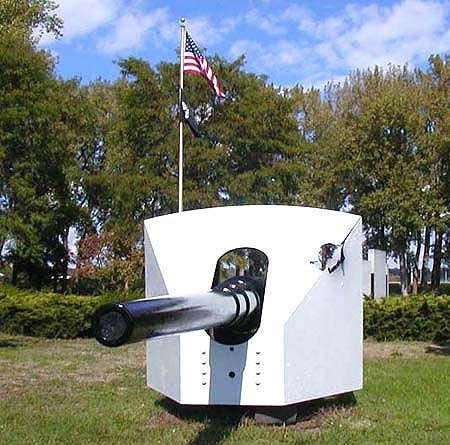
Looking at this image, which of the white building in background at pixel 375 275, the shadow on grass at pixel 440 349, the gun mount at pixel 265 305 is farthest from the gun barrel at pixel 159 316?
the white building in background at pixel 375 275

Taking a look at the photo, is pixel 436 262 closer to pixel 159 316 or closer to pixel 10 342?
pixel 10 342

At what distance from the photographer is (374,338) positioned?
1678 centimetres

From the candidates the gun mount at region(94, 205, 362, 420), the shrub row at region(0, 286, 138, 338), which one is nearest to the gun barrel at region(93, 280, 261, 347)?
the gun mount at region(94, 205, 362, 420)

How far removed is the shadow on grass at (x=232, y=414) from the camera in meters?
7.04

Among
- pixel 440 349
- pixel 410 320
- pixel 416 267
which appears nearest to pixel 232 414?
pixel 440 349

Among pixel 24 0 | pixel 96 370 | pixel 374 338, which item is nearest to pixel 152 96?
pixel 24 0

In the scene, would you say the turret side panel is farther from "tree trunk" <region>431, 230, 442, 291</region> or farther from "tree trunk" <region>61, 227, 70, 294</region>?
"tree trunk" <region>431, 230, 442, 291</region>

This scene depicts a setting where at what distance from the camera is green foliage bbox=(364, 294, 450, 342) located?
53.9ft

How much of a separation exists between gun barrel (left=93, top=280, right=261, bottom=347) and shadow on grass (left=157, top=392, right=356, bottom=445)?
4.68 feet

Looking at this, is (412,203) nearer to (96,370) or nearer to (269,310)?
(96,370)

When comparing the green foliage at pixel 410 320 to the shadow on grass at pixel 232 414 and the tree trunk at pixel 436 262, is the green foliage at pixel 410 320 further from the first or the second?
the tree trunk at pixel 436 262

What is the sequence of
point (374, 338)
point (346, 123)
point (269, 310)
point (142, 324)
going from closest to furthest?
point (142, 324) → point (269, 310) → point (374, 338) → point (346, 123)

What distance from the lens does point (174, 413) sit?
25.7 feet

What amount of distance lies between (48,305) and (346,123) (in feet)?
66.6
